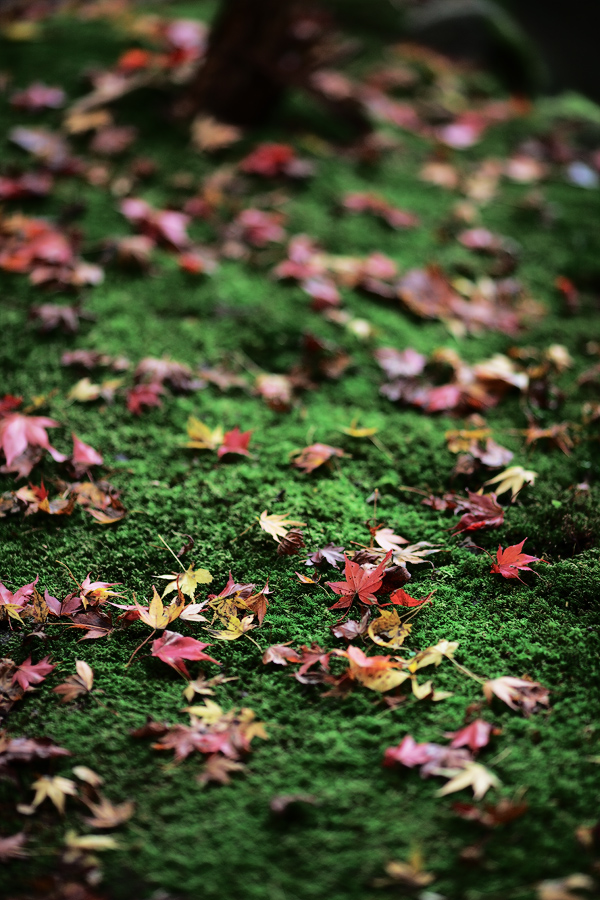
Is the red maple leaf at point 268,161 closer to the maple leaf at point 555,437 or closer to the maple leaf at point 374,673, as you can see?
the maple leaf at point 555,437

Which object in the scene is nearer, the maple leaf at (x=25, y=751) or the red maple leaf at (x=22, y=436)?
the maple leaf at (x=25, y=751)

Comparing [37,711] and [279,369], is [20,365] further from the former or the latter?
[37,711]

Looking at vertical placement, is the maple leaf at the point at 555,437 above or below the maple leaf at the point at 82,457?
below

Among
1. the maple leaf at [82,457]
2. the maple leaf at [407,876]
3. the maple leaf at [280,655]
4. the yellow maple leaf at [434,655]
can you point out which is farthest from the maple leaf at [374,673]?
the maple leaf at [82,457]

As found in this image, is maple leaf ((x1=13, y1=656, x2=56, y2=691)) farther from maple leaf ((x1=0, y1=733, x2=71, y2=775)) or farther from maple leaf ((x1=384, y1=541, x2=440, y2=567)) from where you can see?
maple leaf ((x1=384, y1=541, x2=440, y2=567))

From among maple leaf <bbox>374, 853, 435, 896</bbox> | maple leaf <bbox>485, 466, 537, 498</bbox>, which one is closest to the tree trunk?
maple leaf <bbox>485, 466, 537, 498</bbox>

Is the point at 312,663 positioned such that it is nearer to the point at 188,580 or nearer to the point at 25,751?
the point at 188,580

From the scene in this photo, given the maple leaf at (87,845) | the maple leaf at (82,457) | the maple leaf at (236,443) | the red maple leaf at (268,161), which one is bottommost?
the maple leaf at (87,845)

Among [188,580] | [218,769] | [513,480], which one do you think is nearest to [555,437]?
[513,480]
